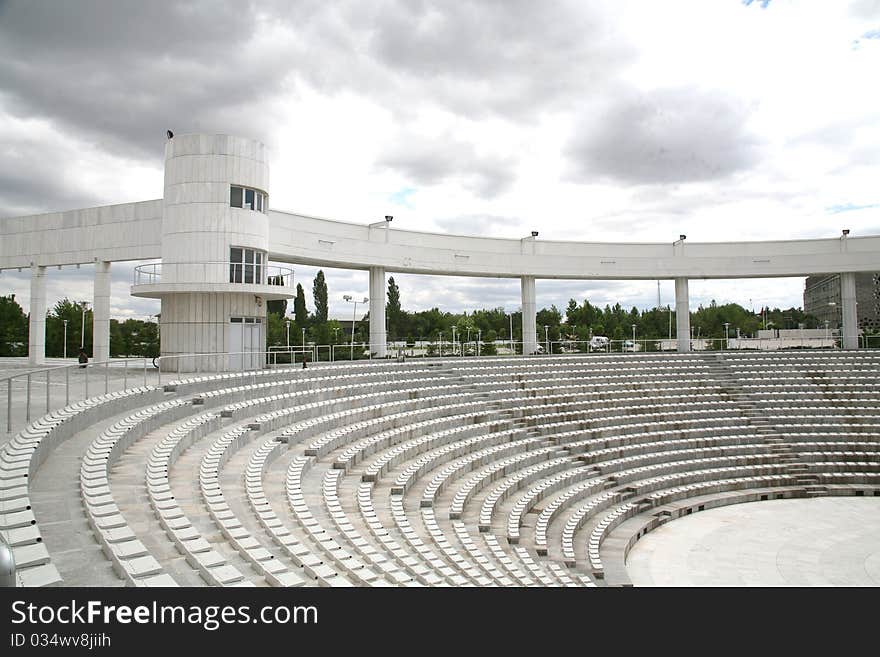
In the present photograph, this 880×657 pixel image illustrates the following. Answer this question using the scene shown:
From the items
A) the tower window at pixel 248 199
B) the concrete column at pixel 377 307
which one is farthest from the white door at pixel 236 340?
the concrete column at pixel 377 307

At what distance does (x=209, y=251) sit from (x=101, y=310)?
21.2 feet

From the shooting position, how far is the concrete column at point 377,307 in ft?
91.0

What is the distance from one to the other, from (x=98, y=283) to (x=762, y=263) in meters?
32.4

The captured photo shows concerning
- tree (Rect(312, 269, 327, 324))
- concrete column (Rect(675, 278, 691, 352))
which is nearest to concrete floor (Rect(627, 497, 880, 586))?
concrete column (Rect(675, 278, 691, 352))

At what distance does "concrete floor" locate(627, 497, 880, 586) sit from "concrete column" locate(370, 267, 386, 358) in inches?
599

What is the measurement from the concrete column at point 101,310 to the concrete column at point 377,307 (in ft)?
35.1

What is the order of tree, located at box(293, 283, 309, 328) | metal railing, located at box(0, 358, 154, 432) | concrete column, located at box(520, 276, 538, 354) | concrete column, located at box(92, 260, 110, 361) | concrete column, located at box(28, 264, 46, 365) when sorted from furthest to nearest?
tree, located at box(293, 283, 309, 328)
concrete column, located at box(520, 276, 538, 354)
concrete column, located at box(28, 264, 46, 365)
concrete column, located at box(92, 260, 110, 361)
metal railing, located at box(0, 358, 154, 432)

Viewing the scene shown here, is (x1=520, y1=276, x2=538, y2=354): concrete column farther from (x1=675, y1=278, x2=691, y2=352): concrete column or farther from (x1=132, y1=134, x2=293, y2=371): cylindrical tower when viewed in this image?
(x1=132, y1=134, x2=293, y2=371): cylindrical tower

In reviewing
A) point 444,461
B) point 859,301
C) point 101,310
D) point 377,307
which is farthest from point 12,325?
point 859,301

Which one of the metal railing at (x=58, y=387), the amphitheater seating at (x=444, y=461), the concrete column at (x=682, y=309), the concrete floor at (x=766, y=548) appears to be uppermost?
the concrete column at (x=682, y=309)

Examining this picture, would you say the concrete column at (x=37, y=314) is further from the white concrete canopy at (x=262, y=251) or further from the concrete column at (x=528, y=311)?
the concrete column at (x=528, y=311)

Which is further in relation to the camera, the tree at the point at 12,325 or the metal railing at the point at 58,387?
the tree at the point at 12,325

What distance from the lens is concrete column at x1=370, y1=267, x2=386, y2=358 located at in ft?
91.0

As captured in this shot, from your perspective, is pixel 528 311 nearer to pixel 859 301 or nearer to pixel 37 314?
pixel 37 314
